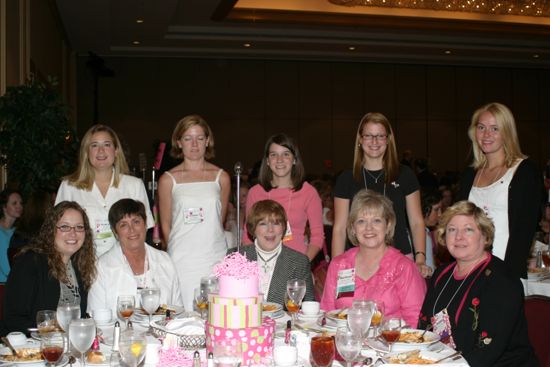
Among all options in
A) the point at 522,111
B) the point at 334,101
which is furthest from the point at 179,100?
the point at 522,111

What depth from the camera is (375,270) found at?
335 cm

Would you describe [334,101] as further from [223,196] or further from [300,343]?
[300,343]

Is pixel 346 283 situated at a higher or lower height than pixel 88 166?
lower

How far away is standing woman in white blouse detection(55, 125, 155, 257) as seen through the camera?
4.09 m

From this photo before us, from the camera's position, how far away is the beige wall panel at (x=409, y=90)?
15258 mm

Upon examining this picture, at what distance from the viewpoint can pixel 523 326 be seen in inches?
106

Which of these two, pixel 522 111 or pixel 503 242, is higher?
pixel 522 111

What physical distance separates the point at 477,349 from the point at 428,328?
0.25m

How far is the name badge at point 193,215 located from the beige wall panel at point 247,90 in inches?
414

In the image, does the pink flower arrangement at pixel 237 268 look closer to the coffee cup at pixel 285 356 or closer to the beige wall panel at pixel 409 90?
the coffee cup at pixel 285 356

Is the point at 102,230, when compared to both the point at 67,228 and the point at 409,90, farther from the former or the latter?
the point at 409,90

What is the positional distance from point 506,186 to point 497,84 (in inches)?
509

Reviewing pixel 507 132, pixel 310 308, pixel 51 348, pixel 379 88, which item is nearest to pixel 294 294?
pixel 310 308

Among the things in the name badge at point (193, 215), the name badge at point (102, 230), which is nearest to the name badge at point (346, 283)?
the name badge at point (193, 215)
